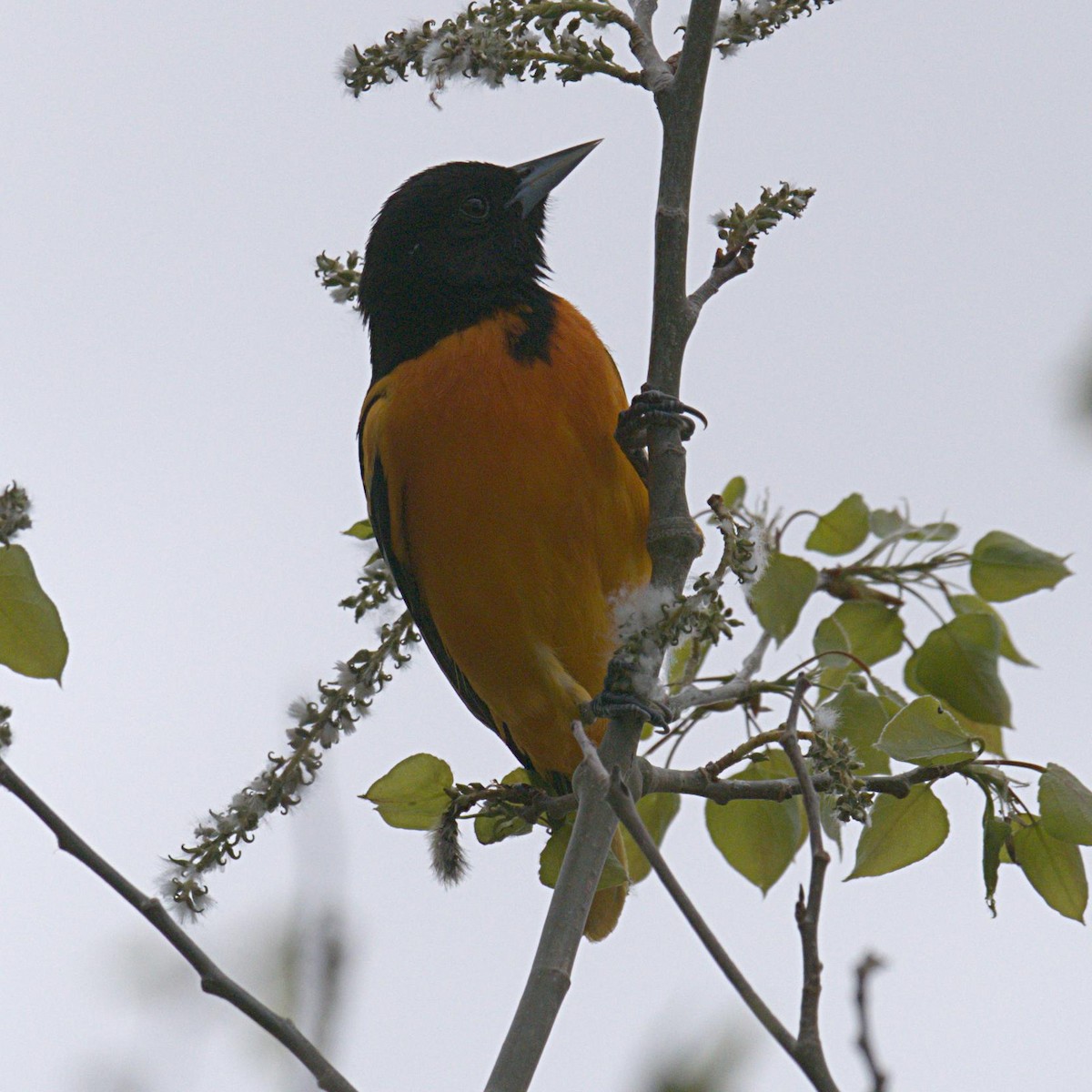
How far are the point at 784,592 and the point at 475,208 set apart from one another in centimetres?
157

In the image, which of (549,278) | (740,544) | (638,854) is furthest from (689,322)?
(549,278)

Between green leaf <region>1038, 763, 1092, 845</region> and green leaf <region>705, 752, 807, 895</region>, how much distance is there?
650mm

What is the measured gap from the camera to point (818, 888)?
4.60 feet

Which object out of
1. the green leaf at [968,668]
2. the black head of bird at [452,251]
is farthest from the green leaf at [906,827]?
the black head of bird at [452,251]

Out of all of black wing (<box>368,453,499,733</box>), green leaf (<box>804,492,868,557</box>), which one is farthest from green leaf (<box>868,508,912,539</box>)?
black wing (<box>368,453,499,733</box>)

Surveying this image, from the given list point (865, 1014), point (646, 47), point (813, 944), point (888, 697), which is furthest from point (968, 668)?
point (865, 1014)

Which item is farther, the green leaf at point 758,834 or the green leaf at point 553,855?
the green leaf at point 758,834

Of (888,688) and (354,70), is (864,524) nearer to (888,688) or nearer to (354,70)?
(888,688)

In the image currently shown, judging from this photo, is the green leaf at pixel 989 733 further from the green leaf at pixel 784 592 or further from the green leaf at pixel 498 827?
the green leaf at pixel 498 827

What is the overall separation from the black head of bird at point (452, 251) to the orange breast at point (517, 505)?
0.15 m

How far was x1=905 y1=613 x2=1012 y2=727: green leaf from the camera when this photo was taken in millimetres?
2672

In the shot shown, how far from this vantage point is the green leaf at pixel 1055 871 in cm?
220

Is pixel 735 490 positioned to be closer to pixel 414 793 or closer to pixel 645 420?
pixel 645 420

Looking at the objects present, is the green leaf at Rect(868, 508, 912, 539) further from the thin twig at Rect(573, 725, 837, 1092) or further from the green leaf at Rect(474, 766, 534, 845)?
the thin twig at Rect(573, 725, 837, 1092)
